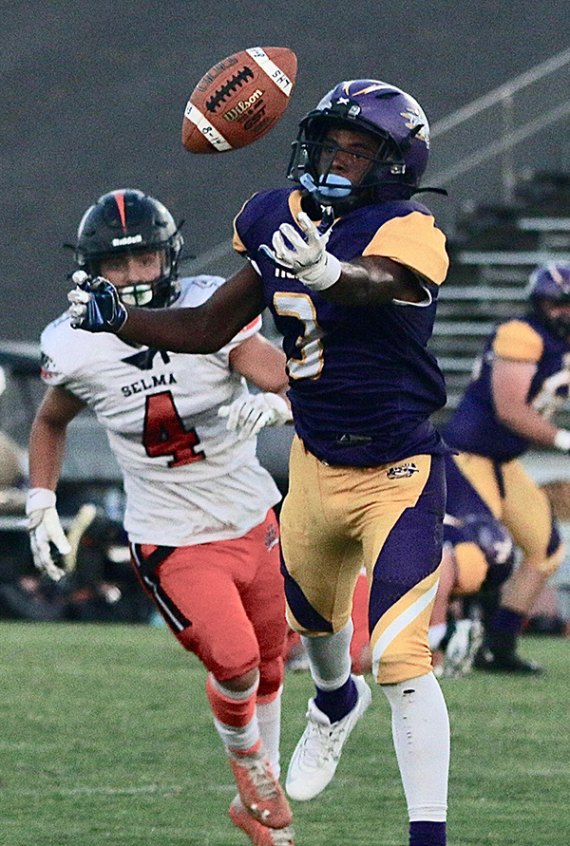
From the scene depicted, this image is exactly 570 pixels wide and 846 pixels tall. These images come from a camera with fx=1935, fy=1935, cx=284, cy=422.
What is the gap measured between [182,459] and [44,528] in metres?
0.41

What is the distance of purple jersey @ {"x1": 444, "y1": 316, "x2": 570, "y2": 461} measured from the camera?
8.45 meters

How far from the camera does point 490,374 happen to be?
28.0 feet

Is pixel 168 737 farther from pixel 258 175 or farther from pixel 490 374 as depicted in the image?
pixel 258 175

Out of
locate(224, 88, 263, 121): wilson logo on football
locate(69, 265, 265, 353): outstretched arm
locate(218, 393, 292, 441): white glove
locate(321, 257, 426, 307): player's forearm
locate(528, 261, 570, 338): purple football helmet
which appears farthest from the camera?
locate(528, 261, 570, 338): purple football helmet

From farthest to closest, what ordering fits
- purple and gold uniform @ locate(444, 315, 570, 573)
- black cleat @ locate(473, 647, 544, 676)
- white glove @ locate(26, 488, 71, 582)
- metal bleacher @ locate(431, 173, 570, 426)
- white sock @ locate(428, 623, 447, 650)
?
metal bleacher @ locate(431, 173, 570, 426)
purple and gold uniform @ locate(444, 315, 570, 573)
black cleat @ locate(473, 647, 544, 676)
white sock @ locate(428, 623, 447, 650)
white glove @ locate(26, 488, 71, 582)

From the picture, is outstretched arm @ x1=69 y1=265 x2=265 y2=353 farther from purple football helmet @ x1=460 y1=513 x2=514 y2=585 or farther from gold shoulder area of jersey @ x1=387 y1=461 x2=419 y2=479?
purple football helmet @ x1=460 y1=513 x2=514 y2=585

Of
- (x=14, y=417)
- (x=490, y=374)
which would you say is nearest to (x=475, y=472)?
(x=490, y=374)

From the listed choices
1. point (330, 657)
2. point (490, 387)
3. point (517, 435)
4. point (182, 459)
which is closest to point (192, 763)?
point (182, 459)

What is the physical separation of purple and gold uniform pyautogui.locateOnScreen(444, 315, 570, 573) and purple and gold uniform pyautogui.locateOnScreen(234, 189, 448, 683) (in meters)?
4.17

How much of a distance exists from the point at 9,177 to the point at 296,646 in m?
10.8

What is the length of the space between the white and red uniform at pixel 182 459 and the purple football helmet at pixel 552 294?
12.3 ft

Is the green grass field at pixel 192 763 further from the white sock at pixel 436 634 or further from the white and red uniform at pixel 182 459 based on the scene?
the white and red uniform at pixel 182 459

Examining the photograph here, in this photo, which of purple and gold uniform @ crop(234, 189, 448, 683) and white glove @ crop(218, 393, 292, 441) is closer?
purple and gold uniform @ crop(234, 189, 448, 683)

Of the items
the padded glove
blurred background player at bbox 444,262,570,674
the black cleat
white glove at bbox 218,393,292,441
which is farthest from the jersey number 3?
the black cleat
